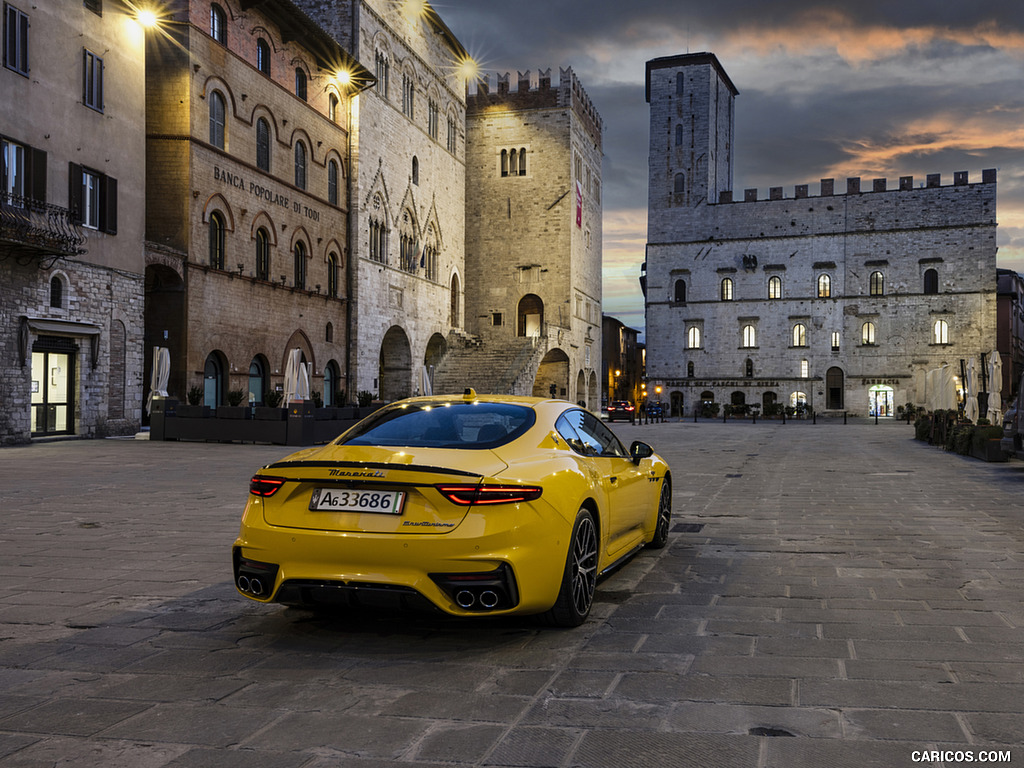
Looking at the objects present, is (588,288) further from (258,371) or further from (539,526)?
(539,526)

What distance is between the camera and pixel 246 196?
1190 inches

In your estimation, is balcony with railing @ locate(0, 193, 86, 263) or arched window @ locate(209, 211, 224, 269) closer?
balcony with railing @ locate(0, 193, 86, 263)

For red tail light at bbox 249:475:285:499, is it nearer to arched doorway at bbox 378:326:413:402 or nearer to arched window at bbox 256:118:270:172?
arched window at bbox 256:118:270:172

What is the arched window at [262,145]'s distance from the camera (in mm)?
31273

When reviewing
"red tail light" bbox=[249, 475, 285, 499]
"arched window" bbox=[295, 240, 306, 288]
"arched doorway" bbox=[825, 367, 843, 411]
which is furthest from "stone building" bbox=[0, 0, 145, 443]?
"arched doorway" bbox=[825, 367, 843, 411]

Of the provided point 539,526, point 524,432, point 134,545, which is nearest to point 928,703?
point 539,526

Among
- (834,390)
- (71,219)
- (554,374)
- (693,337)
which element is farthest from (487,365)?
(834,390)

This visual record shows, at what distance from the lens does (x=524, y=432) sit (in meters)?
5.17

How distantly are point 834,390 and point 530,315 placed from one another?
25672 millimetres

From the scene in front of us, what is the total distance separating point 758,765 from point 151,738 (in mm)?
2205

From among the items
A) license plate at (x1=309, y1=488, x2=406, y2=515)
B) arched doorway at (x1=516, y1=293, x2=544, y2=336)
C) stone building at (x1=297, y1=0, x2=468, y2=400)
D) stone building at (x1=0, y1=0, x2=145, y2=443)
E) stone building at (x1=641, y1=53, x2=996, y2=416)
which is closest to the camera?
license plate at (x1=309, y1=488, x2=406, y2=515)

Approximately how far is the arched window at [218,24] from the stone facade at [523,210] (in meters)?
24.8

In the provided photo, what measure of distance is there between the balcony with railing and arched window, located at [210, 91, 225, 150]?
25.0ft

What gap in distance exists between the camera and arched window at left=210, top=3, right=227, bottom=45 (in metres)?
28.5
